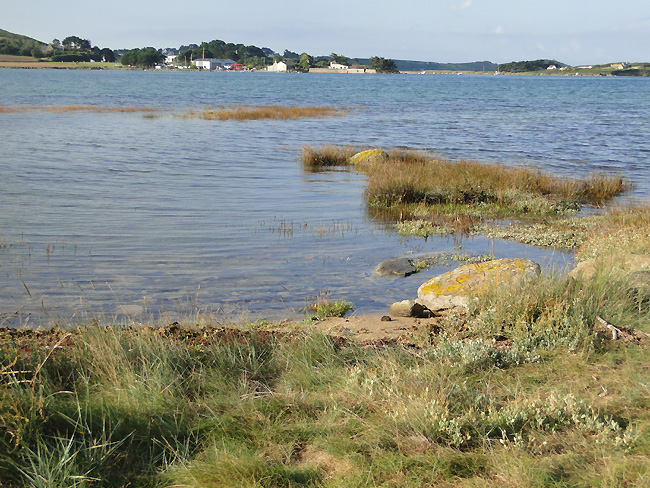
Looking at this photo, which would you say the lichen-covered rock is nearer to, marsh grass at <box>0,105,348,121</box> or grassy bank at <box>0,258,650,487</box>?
grassy bank at <box>0,258,650,487</box>

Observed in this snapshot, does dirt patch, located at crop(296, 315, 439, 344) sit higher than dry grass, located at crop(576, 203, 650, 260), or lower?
lower

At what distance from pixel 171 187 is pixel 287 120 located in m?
25.2

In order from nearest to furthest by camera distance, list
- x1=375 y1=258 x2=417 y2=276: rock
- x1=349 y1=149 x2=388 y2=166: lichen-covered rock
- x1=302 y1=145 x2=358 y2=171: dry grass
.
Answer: x1=375 y1=258 x2=417 y2=276: rock < x1=349 y1=149 x2=388 y2=166: lichen-covered rock < x1=302 y1=145 x2=358 y2=171: dry grass

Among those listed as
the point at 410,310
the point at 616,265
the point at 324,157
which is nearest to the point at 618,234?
the point at 616,265

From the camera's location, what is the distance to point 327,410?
163 inches

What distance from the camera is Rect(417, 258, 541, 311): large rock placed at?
7.14 metres

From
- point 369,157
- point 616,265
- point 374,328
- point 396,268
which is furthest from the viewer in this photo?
point 369,157

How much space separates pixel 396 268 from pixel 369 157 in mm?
12840

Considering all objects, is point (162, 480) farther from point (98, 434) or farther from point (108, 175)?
point (108, 175)

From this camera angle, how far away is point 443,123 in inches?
1646

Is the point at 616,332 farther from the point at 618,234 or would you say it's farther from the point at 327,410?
the point at 618,234

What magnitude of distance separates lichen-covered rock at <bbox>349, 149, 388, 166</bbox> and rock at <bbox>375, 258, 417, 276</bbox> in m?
11.9

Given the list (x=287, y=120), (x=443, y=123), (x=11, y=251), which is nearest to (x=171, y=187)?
(x=11, y=251)

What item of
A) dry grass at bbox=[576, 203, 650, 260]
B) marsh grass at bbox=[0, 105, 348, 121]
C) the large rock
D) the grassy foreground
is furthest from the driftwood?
marsh grass at bbox=[0, 105, 348, 121]
